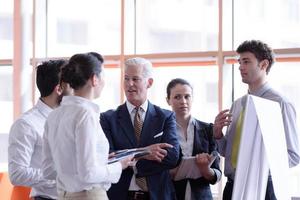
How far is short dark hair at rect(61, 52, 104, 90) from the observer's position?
9.69 ft

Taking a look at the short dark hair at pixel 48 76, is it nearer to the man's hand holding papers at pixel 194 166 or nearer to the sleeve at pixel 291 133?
the man's hand holding papers at pixel 194 166

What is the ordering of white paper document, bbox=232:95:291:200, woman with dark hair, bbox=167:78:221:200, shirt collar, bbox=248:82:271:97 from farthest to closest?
woman with dark hair, bbox=167:78:221:200, shirt collar, bbox=248:82:271:97, white paper document, bbox=232:95:291:200

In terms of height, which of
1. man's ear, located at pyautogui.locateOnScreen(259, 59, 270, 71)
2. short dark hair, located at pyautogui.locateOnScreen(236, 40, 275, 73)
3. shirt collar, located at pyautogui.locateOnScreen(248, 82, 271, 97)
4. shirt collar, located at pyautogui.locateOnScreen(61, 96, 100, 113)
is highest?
short dark hair, located at pyautogui.locateOnScreen(236, 40, 275, 73)

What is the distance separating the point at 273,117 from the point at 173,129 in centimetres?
100

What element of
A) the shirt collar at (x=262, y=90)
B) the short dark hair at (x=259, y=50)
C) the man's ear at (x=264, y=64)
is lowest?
the shirt collar at (x=262, y=90)

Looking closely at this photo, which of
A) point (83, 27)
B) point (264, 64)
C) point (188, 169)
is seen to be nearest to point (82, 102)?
point (188, 169)

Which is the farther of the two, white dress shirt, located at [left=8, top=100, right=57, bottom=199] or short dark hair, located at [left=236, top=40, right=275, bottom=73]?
short dark hair, located at [left=236, top=40, right=275, bottom=73]

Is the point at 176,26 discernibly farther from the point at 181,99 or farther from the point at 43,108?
the point at 43,108

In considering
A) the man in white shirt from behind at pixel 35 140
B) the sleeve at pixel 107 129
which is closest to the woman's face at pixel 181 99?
the sleeve at pixel 107 129

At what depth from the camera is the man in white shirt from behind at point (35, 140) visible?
331cm

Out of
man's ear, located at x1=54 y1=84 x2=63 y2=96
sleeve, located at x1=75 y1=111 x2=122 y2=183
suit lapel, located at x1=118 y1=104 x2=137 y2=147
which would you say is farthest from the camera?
suit lapel, located at x1=118 y1=104 x2=137 y2=147

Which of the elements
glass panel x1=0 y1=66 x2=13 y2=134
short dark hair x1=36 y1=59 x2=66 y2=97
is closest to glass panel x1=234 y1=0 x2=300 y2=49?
glass panel x1=0 y1=66 x2=13 y2=134

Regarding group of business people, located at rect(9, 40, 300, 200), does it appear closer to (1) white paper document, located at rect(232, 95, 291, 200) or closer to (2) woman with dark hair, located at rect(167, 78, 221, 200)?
(2) woman with dark hair, located at rect(167, 78, 221, 200)

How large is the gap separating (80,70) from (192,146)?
4.28ft
